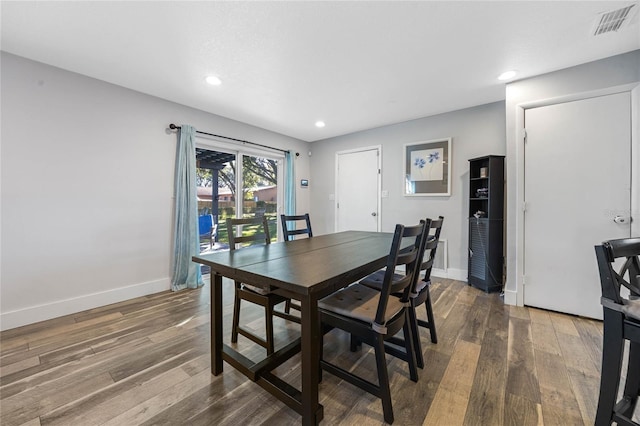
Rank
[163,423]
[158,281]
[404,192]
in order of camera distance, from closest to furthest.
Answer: [163,423] → [158,281] → [404,192]

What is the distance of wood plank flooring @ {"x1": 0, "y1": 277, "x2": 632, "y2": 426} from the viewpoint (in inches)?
51.5

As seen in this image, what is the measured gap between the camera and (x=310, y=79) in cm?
268

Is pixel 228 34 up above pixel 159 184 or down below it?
above

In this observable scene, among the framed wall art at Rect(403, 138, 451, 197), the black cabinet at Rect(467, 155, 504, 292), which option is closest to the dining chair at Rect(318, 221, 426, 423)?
the black cabinet at Rect(467, 155, 504, 292)

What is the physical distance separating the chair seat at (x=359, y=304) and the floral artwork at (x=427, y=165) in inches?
107

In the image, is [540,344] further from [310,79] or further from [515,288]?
[310,79]

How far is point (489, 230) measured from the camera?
3062mm

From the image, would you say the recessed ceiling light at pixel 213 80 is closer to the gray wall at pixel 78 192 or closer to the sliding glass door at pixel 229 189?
the gray wall at pixel 78 192

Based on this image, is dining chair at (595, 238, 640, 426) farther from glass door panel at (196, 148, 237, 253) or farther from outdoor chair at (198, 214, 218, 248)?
outdoor chair at (198, 214, 218, 248)

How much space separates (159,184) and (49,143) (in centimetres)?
101

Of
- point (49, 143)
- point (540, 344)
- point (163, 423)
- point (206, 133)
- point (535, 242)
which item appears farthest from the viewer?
point (206, 133)

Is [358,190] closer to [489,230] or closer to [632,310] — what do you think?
[489,230]

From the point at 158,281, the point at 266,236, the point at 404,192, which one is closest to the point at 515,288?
the point at 404,192

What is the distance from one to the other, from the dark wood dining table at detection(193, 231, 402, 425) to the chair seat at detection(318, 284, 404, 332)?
166 millimetres
